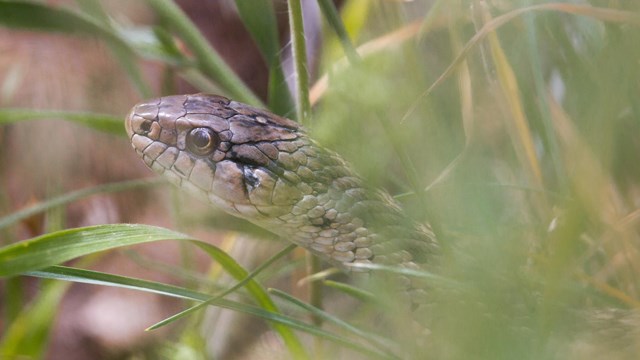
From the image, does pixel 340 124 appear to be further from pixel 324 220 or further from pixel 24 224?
pixel 24 224

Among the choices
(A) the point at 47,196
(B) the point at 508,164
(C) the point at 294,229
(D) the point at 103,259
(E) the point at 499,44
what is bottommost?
(D) the point at 103,259

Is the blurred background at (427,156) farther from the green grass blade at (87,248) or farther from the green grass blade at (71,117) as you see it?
the green grass blade at (87,248)

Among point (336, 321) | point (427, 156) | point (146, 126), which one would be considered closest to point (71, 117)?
point (146, 126)

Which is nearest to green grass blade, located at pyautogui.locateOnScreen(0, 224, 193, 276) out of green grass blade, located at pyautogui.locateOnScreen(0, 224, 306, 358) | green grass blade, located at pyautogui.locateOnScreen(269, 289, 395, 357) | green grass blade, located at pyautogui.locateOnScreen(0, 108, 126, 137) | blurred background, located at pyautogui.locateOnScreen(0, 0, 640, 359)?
green grass blade, located at pyautogui.locateOnScreen(0, 224, 306, 358)

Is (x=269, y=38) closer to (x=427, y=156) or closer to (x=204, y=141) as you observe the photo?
(x=204, y=141)

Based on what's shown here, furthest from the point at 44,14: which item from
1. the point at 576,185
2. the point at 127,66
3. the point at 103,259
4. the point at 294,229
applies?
the point at 576,185
